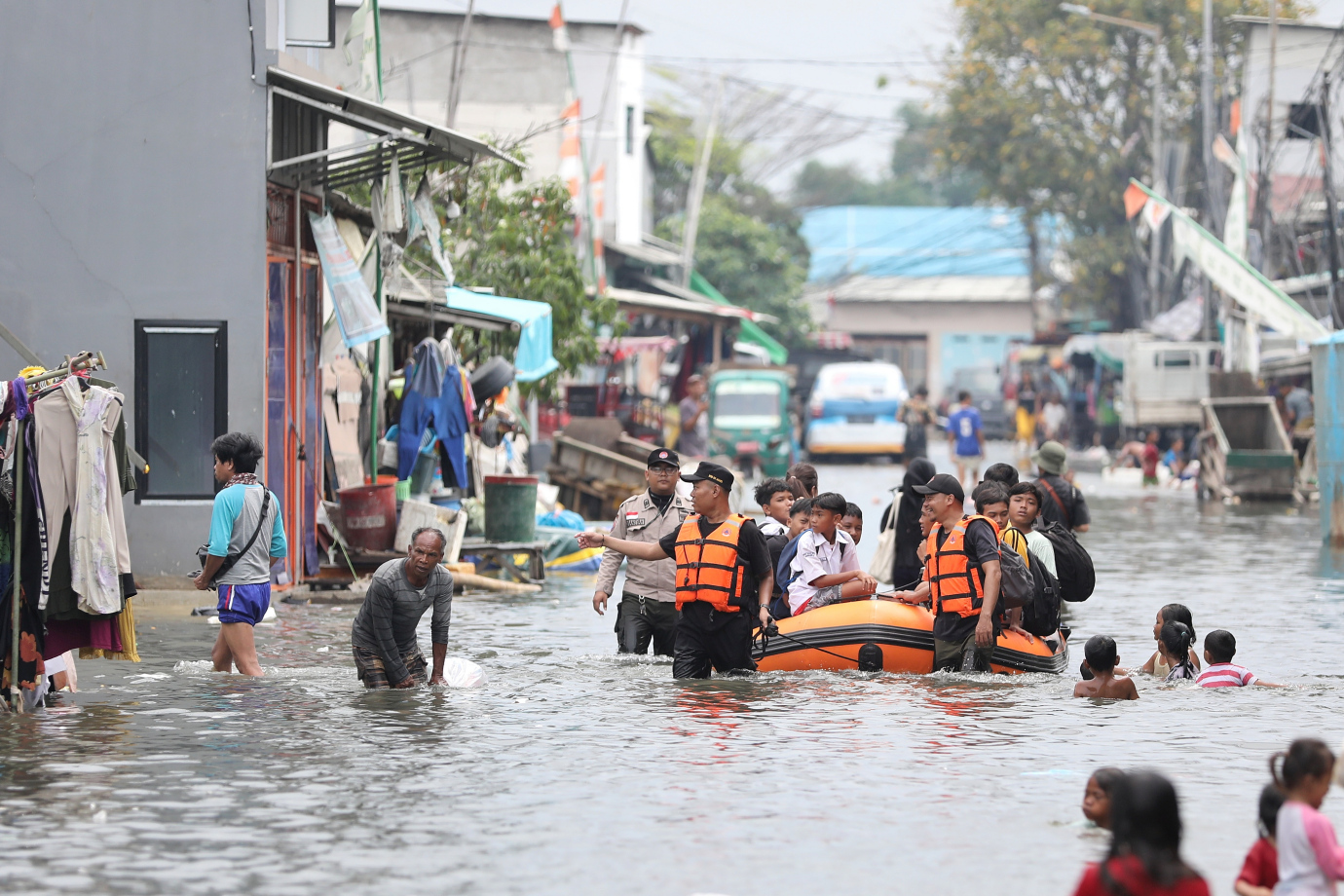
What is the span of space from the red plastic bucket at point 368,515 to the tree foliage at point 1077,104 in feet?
119

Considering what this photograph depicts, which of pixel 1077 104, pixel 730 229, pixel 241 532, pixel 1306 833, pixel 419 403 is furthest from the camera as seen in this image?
pixel 730 229

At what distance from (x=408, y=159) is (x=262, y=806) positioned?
33.6 feet

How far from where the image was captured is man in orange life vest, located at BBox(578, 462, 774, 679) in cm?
1050

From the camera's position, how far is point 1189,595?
16953 millimetres

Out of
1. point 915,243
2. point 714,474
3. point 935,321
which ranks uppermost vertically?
point 915,243

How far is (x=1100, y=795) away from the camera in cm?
632

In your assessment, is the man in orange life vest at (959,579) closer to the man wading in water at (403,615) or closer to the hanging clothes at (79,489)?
the man wading in water at (403,615)

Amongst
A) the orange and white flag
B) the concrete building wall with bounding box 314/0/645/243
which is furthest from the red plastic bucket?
the concrete building wall with bounding box 314/0/645/243

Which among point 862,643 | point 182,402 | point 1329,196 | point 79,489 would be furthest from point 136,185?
point 1329,196

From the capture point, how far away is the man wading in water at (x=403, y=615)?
10070 mm

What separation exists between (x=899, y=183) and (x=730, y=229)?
148ft

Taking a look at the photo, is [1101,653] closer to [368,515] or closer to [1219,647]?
[1219,647]

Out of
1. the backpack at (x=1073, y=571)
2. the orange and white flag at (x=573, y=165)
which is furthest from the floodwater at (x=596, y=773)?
the orange and white flag at (x=573, y=165)

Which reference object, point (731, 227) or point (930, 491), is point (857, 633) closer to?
point (930, 491)
